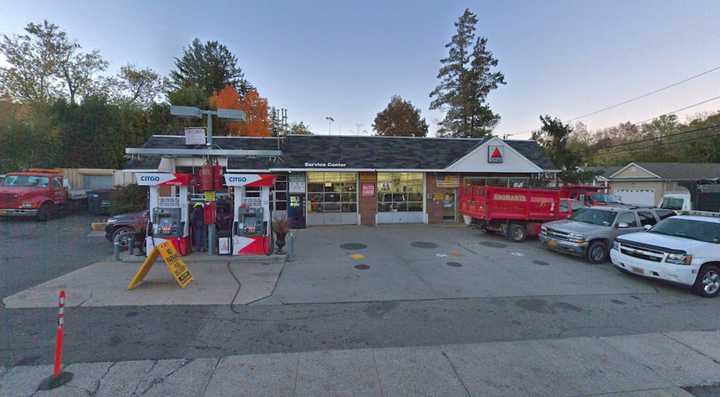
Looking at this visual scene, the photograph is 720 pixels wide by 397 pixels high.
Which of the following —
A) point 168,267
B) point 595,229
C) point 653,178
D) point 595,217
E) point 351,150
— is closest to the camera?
point 168,267

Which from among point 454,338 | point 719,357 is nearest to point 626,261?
point 719,357

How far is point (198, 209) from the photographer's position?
28.1 ft

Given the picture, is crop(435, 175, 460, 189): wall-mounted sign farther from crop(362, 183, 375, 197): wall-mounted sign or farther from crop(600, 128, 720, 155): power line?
crop(600, 128, 720, 155): power line

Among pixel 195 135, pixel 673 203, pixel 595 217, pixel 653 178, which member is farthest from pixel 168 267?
pixel 653 178

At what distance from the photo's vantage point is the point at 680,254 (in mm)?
6027

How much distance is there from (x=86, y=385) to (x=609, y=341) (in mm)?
6611

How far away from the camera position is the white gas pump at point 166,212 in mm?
7758

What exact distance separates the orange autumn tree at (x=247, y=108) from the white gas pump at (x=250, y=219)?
81.7 feet

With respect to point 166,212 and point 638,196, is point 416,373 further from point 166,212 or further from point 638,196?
point 638,196

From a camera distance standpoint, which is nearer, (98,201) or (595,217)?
(595,217)

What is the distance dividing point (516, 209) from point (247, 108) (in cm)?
3001

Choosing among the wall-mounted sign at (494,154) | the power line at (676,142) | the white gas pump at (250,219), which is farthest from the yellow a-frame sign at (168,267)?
the power line at (676,142)

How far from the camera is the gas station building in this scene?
1423 centimetres

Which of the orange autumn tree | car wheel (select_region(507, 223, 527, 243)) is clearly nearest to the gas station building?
car wheel (select_region(507, 223, 527, 243))
